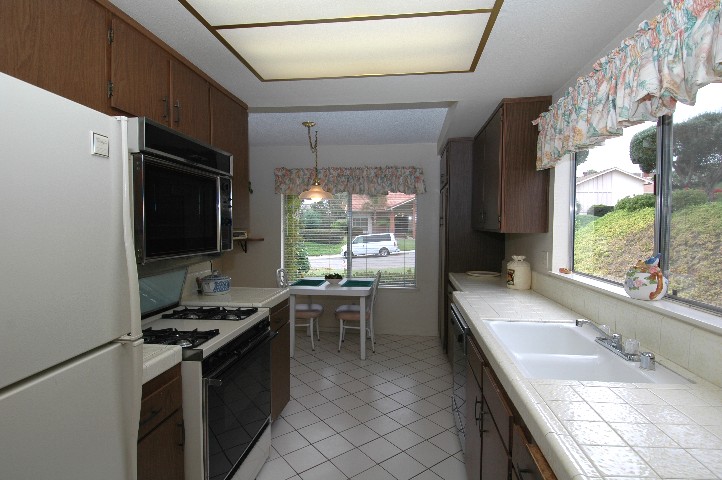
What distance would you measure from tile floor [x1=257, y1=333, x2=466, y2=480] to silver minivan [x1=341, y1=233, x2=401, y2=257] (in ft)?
4.40

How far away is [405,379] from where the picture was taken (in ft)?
11.1

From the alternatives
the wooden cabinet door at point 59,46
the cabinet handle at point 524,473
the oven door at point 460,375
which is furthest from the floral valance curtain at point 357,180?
the cabinet handle at point 524,473

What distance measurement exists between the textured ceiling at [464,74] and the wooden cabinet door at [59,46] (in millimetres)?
210

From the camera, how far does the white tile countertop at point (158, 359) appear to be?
1.29 meters

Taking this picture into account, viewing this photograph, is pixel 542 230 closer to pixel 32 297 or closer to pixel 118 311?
pixel 118 311

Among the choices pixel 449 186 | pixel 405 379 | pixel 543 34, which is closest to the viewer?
pixel 543 34

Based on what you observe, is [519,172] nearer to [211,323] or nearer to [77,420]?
[211,323]

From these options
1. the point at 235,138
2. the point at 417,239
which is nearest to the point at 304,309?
the point at 417,239

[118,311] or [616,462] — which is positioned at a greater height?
[118,311]

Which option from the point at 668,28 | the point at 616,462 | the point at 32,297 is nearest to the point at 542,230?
the point at 668,28

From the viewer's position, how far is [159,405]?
Answer: 1.36 meters

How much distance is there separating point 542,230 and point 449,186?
1.31 meters

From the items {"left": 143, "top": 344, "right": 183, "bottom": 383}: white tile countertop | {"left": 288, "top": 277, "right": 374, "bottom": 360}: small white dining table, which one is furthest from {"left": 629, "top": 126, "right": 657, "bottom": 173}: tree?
{"left": 288, "top": 277, "right": 374, "bottom": 360}: small white dining table

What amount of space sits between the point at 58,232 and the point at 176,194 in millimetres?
917
